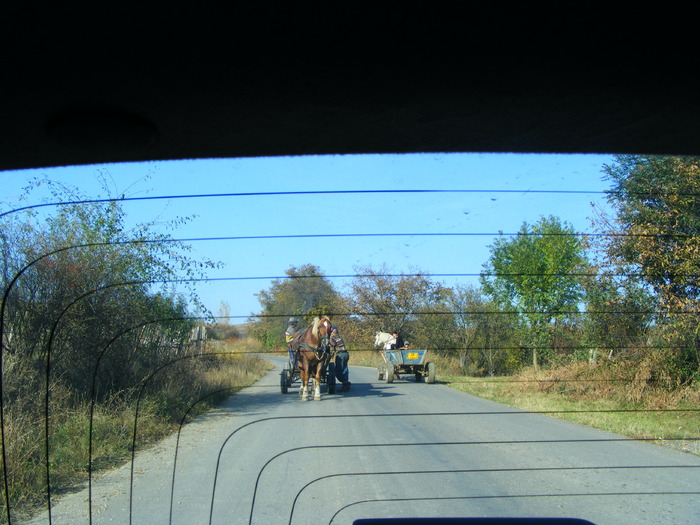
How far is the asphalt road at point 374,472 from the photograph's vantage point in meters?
4.25

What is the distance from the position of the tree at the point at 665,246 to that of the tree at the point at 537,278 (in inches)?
19.8

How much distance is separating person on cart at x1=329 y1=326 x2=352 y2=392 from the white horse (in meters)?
0.27

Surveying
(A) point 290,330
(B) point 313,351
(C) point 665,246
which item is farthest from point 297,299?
(C) point 665,246

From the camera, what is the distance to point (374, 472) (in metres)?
5.48

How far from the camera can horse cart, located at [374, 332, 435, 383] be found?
4007 mm

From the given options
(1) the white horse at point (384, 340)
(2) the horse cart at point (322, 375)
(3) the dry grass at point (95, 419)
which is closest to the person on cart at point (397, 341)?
(1) the white horse at point (384, 340)

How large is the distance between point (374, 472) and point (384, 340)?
2.05 m

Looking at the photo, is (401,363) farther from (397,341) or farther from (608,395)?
(608,395)

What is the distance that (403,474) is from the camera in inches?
220

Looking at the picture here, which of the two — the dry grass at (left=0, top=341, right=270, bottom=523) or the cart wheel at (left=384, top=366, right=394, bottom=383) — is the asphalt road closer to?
the cart wheel at (left=384, top=366, right=394, bottom=383)

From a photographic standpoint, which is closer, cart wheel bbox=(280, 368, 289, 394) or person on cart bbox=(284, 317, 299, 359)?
person on cart bbox=(284, 317, 299, 359)

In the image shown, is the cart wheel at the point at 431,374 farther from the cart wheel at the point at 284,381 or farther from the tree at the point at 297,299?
the tree at the point at 297,299

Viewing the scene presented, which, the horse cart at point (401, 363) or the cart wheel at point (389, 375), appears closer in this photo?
the horse cart at point (401, 363)

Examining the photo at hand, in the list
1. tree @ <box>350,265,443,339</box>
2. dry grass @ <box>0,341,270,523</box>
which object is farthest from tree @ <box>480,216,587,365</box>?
dry grass @ <box>0,341,270,523</box>
